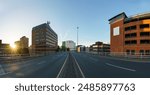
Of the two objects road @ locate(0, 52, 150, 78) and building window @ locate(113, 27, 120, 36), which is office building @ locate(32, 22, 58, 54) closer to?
building window @ locate(113, 27, 120, 36)

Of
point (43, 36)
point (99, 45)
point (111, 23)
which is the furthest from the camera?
point (99, 45)

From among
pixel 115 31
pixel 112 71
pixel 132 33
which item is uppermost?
pixel 115 31

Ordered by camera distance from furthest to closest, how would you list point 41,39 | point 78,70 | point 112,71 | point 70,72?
1. point 41,39
2. point 78,70
3. point 112,71
4. point 70,72

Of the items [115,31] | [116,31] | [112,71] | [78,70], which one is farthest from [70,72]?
[115,31]

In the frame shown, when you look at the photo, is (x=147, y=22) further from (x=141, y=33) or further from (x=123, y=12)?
(x=123, y=12)

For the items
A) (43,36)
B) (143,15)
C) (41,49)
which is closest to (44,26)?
(43,36)

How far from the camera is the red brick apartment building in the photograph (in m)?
60.1

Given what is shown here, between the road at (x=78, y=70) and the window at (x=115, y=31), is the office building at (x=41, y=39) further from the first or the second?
the road at (x=78, y=70)

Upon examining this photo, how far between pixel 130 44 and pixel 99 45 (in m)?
98.4

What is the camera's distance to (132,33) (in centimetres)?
6481

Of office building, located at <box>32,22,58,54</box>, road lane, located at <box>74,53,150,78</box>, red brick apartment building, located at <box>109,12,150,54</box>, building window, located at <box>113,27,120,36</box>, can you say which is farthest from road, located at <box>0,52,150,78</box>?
office building, located at <box>32,22,58,54</box>

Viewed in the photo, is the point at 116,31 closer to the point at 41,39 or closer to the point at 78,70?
the point at 78,70

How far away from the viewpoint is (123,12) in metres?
69.9

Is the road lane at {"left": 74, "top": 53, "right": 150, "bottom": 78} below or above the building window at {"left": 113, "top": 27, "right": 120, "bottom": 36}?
below
